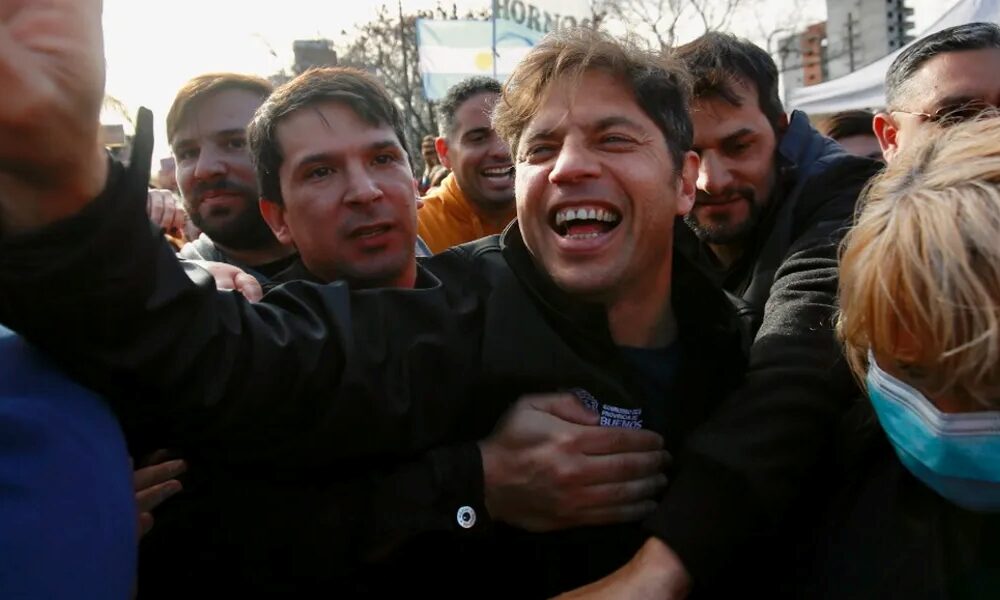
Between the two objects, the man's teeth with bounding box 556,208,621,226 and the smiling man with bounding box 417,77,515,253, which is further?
the smiling man with bounding box 417,77,515,253

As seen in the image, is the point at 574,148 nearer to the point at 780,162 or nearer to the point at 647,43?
the point at 647,43

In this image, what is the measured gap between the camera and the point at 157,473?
1538 millimetres

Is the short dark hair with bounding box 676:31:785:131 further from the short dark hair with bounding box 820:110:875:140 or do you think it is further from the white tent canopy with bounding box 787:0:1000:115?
the white tent canopy with bounding box 787:0:1000:115

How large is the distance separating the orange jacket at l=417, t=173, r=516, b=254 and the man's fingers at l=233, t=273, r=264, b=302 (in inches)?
96.2

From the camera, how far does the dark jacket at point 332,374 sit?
1.19 metres

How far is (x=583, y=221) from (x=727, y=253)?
118cm

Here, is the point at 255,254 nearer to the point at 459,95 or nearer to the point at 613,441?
the point at 613,441

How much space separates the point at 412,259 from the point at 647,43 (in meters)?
0.84

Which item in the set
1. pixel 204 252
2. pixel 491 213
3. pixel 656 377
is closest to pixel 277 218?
pixel 204 252

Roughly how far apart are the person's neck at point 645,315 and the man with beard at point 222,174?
134cm

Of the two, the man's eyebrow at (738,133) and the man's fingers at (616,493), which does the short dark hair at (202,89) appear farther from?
the man's fingers at (616,493)

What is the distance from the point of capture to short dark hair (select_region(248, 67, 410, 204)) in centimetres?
248

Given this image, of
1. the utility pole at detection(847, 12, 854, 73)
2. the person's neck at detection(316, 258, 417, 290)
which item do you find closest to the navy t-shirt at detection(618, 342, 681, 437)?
the person's neck at detection(316, 258, 417, 290)

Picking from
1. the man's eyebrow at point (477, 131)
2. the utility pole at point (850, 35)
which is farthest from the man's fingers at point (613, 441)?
the utility pole at point (850, 35)
